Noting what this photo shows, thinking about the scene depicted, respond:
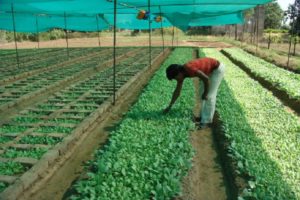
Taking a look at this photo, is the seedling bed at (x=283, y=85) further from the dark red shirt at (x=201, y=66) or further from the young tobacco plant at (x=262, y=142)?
the dark red shirt at (x=201, y=66)

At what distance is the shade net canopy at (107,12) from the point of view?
44.0 feet

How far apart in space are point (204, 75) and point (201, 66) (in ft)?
0.82

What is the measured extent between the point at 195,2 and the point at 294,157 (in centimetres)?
1015

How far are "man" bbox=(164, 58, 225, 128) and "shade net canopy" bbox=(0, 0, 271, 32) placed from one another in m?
4.74

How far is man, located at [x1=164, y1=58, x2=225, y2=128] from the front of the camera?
21.1ft

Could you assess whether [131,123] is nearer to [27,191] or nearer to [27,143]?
[27,143]

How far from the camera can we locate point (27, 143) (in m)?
6.02

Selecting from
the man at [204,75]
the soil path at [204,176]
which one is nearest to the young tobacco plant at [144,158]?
the soil path at [204,176]

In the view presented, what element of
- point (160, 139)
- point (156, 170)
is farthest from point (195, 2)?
point (156, 170)

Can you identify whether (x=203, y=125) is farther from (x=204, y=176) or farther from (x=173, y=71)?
(x=204, y=176)

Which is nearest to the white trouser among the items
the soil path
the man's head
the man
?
the man

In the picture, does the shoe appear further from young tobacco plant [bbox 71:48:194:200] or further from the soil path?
the soil path

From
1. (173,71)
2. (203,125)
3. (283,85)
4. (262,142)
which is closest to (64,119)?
(173,71)

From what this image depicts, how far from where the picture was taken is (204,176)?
5.11 m
